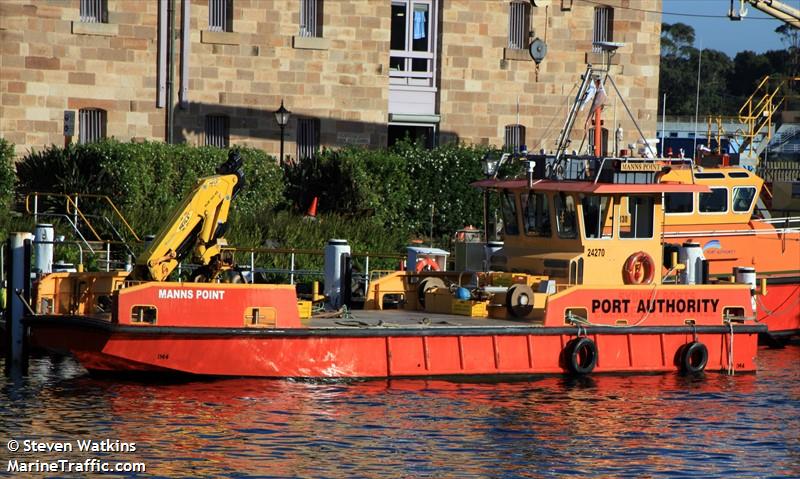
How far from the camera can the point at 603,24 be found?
4381 centimetres

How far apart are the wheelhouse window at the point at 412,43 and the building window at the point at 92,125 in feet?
26.7

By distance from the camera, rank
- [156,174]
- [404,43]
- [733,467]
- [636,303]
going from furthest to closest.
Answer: [404,43], [156,174], [636,303], [733,467]

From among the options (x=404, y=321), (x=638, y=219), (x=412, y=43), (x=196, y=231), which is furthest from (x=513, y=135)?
(x=196, y=231)

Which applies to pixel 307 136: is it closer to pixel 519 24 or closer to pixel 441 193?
pixel 441 193

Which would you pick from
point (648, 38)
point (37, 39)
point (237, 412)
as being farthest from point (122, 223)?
point (648, 38)

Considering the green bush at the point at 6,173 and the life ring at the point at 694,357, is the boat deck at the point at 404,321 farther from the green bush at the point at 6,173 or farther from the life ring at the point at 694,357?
the green bush at the point at 6,173

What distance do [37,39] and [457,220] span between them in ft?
34.7

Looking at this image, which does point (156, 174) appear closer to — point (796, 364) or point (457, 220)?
point (457, 220)

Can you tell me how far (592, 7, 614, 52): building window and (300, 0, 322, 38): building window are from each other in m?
8.08

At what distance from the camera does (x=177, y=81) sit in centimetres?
3825

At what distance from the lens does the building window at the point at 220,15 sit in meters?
38.9

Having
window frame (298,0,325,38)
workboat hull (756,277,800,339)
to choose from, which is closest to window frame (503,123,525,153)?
window frame (298,0,325,38)

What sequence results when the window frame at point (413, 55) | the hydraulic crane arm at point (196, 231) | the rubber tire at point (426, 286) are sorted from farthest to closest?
the window frame at point (413, 55) → the rubber tire at point (426, 286) → the hydraulic crane arm at point (196, 231)

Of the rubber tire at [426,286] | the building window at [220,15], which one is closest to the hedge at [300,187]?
the building window at [220,15]
